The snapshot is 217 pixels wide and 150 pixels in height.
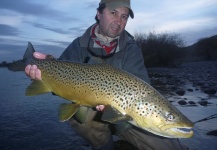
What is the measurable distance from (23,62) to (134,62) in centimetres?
187

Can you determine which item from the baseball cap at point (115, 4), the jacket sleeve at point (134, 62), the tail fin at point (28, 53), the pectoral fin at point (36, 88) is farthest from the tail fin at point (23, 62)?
the jacket sleeve at point (134, 62)

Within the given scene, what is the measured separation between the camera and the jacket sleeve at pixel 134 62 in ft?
14.4

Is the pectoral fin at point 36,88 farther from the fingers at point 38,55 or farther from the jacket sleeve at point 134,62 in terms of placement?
the jacket sleeve at point 134,62

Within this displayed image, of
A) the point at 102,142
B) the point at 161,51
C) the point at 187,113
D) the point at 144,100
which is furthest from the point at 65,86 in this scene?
the point at 161,51

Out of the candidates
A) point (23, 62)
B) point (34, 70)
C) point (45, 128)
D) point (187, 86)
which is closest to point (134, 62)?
point (34, 70)

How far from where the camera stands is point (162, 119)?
2.95 metres

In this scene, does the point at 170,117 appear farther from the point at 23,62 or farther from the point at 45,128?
the point at 45,128

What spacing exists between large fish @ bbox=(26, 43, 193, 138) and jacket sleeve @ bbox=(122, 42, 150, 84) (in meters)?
A: 1.09

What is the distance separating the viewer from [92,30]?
4.88 metres

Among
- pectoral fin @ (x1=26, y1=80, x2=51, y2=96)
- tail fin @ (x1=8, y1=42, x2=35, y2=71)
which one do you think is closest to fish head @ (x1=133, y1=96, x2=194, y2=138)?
pectoral fin @ (x1=26, y1=80, x2=51, y2=96)

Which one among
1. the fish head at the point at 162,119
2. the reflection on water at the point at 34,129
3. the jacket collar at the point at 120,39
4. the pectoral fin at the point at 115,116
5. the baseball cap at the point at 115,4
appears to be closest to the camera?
the fish head at the point at 162,119

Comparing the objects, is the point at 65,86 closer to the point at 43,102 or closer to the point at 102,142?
the point at 102,142

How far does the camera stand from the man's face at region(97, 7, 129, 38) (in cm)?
438

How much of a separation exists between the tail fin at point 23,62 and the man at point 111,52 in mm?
892
